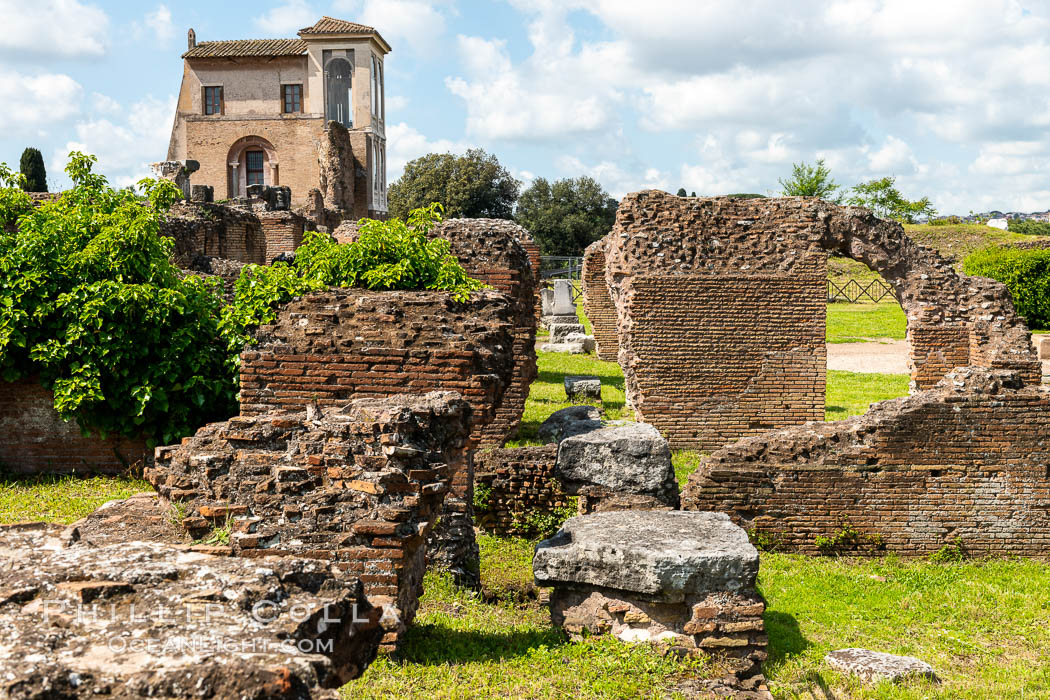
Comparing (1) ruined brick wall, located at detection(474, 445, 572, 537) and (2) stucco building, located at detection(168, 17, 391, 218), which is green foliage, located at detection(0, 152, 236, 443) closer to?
(1) ruined brick wall, located at detection(474, 445, 572, 537)

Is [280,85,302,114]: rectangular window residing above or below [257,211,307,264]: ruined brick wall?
above

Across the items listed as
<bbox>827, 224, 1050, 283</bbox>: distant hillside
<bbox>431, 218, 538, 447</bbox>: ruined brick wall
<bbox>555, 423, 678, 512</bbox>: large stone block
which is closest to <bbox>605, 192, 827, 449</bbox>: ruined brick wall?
<bbox>431, 218, 538, 447</bbox>: ruined brick wall

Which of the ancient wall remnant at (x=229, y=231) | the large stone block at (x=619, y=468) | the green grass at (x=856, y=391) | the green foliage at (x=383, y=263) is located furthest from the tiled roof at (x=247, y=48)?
the large stone block at (x=619, y=468)

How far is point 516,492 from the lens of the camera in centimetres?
806

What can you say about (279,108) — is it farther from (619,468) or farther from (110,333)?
(619,468)

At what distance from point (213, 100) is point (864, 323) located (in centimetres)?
3346

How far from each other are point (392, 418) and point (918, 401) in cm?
524

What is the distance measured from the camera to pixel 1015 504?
775 cm

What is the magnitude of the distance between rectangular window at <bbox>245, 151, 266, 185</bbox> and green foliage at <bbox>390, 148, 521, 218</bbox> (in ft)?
26.4

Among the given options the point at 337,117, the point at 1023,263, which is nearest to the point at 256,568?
the point at 1023,263

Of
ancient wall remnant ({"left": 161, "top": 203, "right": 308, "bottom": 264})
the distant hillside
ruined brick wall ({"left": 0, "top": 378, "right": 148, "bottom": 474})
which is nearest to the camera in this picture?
ruined brick wall ({"left": 0, "top": 378, "right": 148, "bottom": 474})

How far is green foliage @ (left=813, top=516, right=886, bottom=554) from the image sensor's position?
775cm

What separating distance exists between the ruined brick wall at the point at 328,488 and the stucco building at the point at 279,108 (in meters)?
39.3

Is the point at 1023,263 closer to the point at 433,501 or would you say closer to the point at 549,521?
the point at 549,521
